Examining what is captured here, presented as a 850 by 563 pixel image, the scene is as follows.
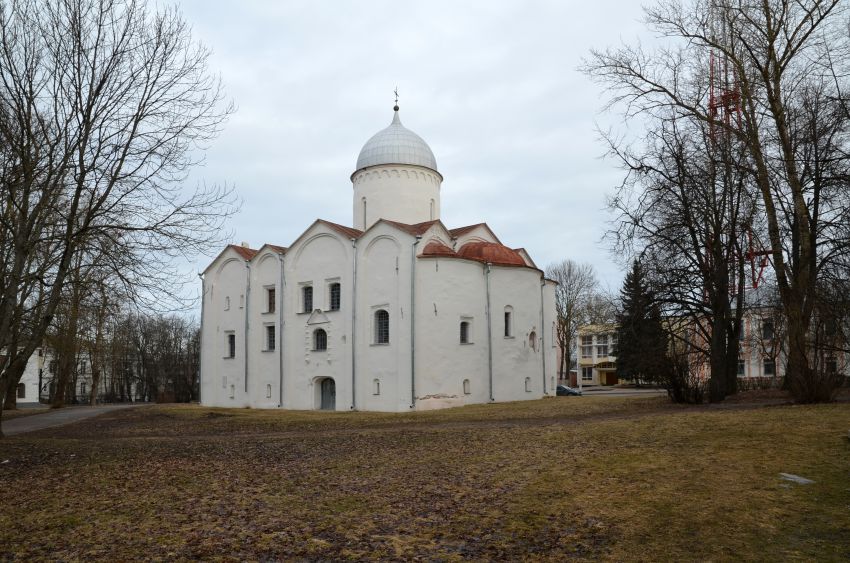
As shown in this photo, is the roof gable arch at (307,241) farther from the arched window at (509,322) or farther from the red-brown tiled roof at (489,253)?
the arched window at (509,322)

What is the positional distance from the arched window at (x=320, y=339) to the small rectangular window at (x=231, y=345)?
23.0ft

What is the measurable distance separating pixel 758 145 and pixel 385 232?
16.0 metres

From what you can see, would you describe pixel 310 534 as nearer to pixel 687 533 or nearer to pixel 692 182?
pixel 687 533

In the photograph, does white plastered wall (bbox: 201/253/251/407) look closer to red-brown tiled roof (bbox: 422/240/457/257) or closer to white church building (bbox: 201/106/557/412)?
white church building (bbox: 201/106/557/412)

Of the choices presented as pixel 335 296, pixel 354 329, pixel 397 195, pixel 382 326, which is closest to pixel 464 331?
pixel 382 326

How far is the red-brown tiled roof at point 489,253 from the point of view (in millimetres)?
31016

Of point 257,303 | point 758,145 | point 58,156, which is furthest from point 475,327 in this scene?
Answer: point 58,156

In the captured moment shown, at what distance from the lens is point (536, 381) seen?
3181 centimetres

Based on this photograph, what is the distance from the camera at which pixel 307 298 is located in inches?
1308

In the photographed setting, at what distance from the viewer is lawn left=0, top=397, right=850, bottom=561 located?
6.74m

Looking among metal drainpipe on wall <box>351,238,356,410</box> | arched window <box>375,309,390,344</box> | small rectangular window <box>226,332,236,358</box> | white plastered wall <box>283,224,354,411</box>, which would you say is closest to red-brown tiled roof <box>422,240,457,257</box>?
arched window <box>375,309,390,344</box>

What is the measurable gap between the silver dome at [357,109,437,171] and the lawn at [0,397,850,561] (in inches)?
887

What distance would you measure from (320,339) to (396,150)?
36.2 ft

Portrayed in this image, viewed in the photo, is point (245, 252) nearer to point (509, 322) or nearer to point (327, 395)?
point (327, 395)
